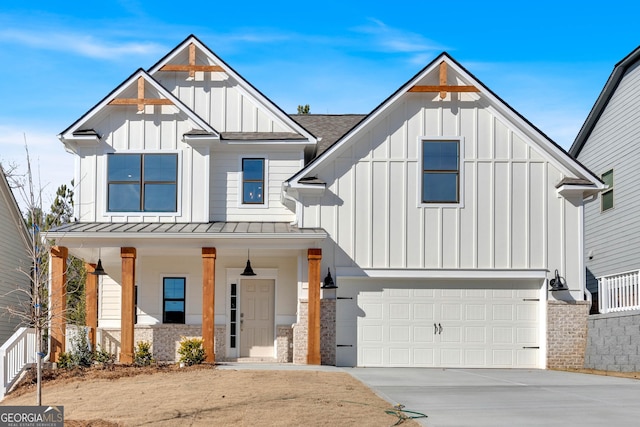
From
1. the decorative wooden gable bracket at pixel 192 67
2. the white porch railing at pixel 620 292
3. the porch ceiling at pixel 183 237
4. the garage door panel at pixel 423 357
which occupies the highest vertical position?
the decorative wooden gable bracket at pixel 192 67

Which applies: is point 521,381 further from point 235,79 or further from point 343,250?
point 235,79

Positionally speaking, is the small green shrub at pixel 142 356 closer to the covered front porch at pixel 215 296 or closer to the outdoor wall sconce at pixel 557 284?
the covered front porch at pixel 215 296

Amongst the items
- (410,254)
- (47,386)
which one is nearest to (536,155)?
(410,254)

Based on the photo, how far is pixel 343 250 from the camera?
2086 cm

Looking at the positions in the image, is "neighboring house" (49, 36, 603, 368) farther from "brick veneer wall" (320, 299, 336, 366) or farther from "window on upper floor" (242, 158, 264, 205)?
"window on upper floor" (242, 158, 264, 205)

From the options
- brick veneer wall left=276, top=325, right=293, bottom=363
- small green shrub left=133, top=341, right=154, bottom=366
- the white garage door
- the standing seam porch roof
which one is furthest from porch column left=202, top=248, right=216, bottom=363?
the white garage door

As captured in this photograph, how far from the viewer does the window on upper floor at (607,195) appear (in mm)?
26377

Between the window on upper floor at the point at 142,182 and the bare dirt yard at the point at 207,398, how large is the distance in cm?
529

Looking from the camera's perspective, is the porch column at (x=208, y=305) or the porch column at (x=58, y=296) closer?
the porch column at (x=58, y=296)

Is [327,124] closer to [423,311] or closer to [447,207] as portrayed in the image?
[447,207]

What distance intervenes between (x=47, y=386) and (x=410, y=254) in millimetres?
8992

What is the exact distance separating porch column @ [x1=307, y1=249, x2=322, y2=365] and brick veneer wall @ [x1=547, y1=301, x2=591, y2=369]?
18.5 ft

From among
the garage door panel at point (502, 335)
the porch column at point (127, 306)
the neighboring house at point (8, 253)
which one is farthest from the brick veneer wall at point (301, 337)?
the neighboring house at point (8, 253)

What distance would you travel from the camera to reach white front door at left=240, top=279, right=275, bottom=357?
22422 millimetres
